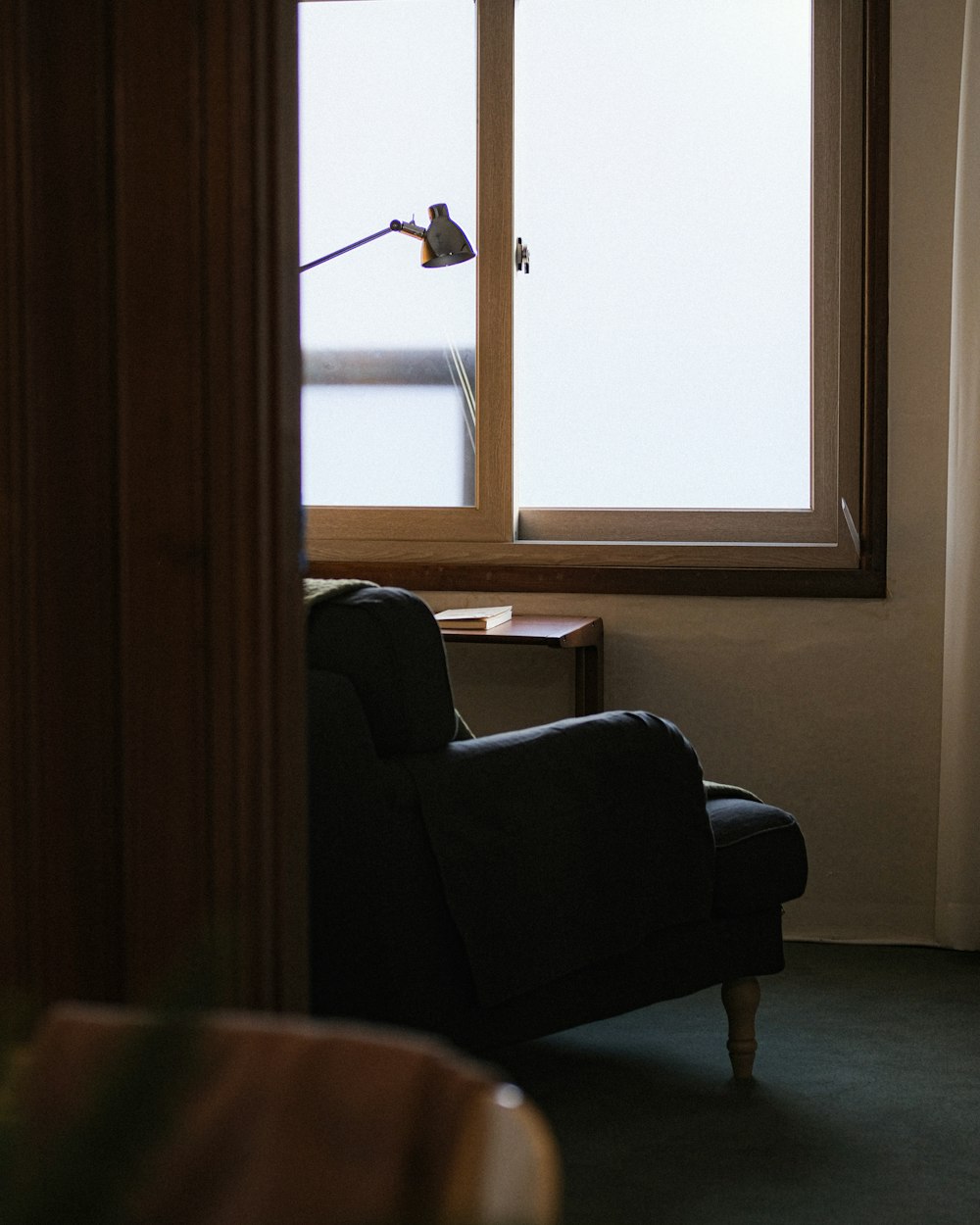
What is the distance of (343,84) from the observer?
3889 millimetres

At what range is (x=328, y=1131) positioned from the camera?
0.63 meters

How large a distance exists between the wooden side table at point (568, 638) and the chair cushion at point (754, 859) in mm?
801

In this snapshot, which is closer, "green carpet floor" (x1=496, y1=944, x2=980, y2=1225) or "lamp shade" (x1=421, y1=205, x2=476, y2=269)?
"green carpet floor" (x1=496, y1=944, x2=980, y2=1225)

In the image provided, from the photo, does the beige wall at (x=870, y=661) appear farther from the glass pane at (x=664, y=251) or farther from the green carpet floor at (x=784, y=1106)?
the green carpet floor at (x=784, y=1106)

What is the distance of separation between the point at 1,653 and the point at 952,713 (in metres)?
2.58

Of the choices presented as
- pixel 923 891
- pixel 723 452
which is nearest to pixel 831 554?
pixel 723 452

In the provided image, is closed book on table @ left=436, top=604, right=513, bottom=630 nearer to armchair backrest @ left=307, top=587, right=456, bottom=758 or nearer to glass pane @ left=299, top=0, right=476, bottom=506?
glass pane @ left=299, top=0, right=476, bottom=506

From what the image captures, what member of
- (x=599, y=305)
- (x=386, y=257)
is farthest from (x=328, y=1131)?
(x=386, y=257)

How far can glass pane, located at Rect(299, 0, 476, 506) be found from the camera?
149 inches

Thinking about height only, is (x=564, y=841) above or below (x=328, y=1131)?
below

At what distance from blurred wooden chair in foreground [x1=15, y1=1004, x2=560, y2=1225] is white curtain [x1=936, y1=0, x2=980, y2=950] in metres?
2.81

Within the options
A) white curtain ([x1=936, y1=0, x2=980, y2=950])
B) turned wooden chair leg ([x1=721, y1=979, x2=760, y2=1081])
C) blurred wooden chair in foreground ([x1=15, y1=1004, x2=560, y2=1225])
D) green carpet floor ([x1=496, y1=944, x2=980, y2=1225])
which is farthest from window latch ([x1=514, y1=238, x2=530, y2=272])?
blurred wooden chair in foreground ([x1=15, y1=1004, x2=560, y2=1225])

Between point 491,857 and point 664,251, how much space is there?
211cm

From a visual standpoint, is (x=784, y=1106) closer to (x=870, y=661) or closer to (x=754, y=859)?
(x=754, y=859)
